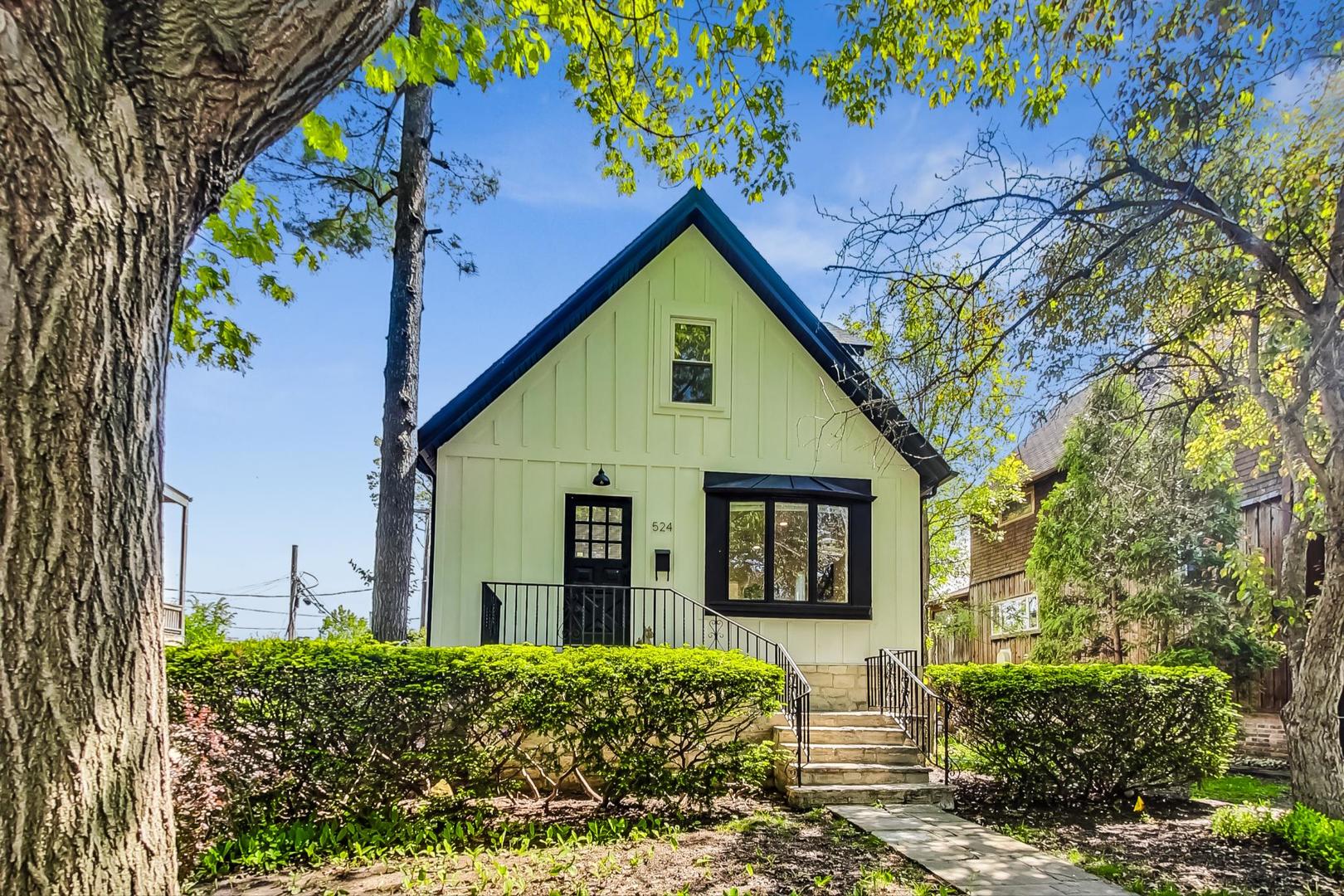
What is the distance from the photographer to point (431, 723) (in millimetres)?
6301

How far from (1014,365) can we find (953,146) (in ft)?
7.33

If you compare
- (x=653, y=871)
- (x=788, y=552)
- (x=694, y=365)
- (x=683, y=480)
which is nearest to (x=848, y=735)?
(x=788, y=552)

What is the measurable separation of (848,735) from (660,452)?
418cm

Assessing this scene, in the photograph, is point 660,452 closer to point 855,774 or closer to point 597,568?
point 597,568

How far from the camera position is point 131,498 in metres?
2.29

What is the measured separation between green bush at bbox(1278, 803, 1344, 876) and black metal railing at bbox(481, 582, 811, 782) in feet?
15.8

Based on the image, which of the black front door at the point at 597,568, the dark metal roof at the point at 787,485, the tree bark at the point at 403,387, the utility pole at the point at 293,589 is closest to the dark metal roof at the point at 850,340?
the dark metal roof at the point at 787,485

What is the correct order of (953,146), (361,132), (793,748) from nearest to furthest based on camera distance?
(953,146) < (793,748) < (361,132)

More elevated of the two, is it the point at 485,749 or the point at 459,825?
the point at 485,749

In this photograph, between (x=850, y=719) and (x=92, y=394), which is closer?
(x=92, y=394)

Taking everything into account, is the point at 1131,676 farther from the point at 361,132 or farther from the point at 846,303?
the point at 361,132

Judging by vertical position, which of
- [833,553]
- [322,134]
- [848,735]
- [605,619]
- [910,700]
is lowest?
[848,735]

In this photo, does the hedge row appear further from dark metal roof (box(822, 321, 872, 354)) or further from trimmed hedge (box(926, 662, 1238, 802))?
dark metal roof (box(822, 321, 872, 354))

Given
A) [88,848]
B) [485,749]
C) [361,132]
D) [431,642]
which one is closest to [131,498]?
[88,848]
